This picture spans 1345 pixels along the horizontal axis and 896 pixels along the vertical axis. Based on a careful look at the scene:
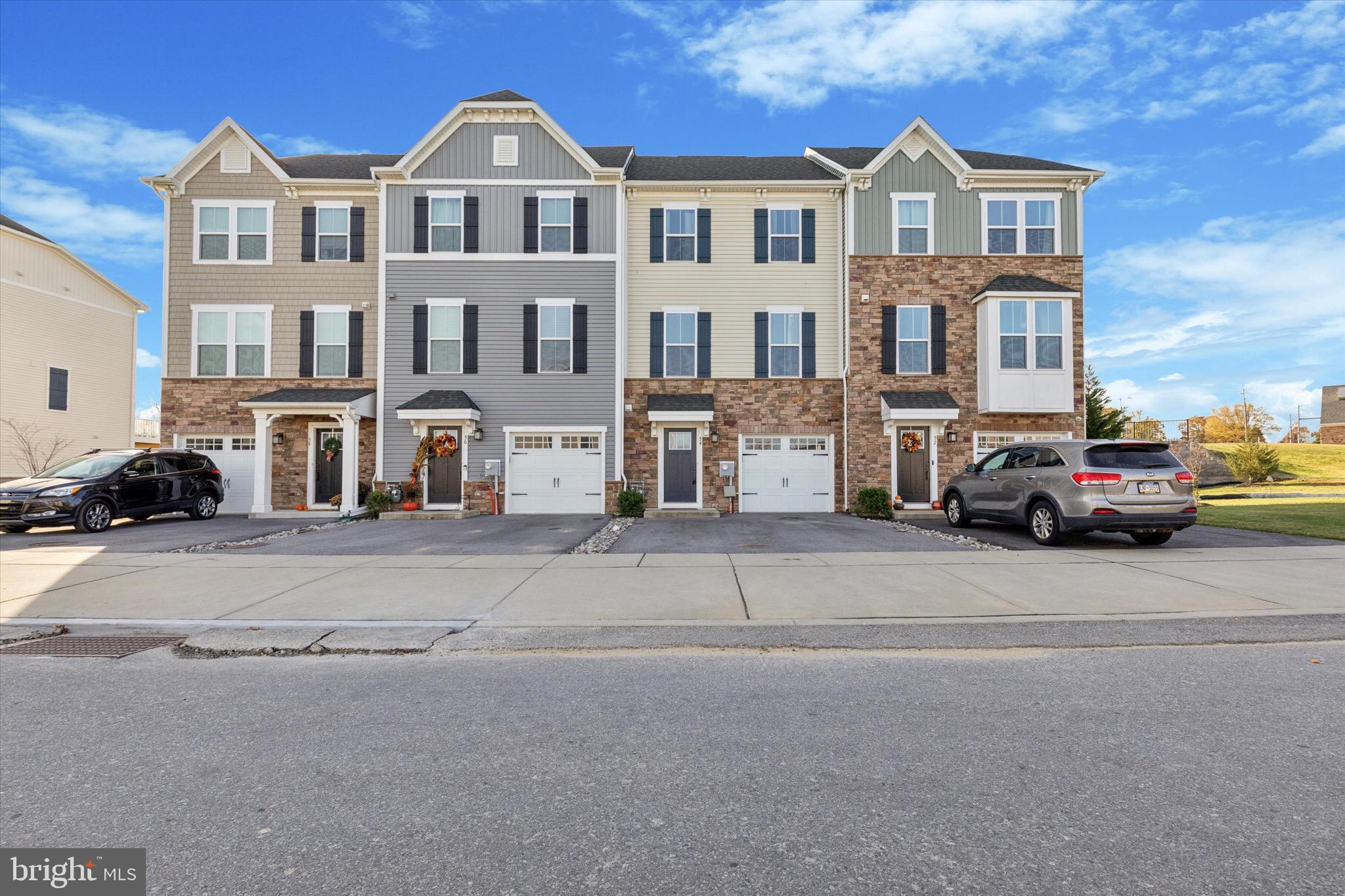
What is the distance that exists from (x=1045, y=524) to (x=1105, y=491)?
1.06 metres

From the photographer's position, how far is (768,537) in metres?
11.8

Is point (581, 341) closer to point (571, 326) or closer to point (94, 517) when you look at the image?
point (571, 326)

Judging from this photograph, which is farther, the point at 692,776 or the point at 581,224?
the point at 581,224

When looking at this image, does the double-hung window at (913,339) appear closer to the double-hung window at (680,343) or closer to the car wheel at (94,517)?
the double-hung window at (680,343)

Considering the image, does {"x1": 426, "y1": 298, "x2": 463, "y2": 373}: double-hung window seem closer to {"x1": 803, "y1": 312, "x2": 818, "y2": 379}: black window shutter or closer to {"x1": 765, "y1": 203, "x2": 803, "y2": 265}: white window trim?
{"x1": 765, "y1": 203, "x2": 803, "y2": 265}: white window trim

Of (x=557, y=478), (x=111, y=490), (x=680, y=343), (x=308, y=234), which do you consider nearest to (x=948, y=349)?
(x=680, y=343)

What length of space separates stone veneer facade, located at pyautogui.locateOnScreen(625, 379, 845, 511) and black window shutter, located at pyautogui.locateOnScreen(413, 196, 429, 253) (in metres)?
6.46

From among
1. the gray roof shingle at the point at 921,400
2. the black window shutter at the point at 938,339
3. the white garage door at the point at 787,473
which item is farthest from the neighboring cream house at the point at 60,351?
the black window shutter at the point at 938,339

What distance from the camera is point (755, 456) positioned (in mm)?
17703

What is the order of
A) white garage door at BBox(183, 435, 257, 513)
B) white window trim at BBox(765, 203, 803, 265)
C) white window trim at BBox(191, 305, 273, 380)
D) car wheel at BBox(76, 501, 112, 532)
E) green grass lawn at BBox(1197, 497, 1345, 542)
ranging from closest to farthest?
1. green grass lawn at BBox(1197, 497, 1345, 542)
2. car wheel at BBox(76, 501, 112, 532)
3. white garage door at BBox(183, 435, 257, 513)
4. white window trim at BBox(191, 305, 273, 380)
5. white window trim at BBox(765, 203, 803, 265)

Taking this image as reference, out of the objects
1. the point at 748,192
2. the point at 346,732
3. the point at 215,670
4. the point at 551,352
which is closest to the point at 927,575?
the point at 346,732

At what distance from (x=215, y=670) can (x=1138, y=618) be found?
749cm

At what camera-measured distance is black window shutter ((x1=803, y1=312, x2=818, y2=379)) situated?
1792cm

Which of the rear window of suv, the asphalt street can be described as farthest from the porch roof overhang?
the rear window of suv
